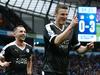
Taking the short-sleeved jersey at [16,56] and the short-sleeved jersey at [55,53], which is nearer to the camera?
the short-sleeved jersey at [55,53]

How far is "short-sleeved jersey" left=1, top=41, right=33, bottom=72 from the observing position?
7.50 metres

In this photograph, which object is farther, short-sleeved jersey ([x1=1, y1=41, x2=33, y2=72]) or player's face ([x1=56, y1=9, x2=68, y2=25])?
short-sleeved jersey ([x1=1, y1=41, x2=33, y2=72])

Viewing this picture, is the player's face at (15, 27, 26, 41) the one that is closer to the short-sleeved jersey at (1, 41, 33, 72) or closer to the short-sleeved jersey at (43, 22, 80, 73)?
the short-sleeved jersey at (1, 41, 33, 72)

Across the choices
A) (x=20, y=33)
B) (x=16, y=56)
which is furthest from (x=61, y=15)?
(x=16, y=56)

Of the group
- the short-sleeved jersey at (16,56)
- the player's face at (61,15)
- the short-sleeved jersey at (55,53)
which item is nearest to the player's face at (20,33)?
the short-sleeved jersey at (16,56)

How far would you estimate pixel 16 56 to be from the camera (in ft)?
24.9

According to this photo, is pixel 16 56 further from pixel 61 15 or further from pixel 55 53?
pixel 61 15

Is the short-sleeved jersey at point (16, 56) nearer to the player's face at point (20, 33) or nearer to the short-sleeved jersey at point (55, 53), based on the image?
the player's face at point (20, 33)

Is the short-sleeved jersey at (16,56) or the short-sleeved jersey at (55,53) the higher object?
the short-sleeved jersey at (55,53)

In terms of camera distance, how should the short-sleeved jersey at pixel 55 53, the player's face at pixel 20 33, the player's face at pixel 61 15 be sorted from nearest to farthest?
the player's face at pixel 61 15 → the short-sleeved jersey at pixel 55 53 → the player's face at pixel 20 33

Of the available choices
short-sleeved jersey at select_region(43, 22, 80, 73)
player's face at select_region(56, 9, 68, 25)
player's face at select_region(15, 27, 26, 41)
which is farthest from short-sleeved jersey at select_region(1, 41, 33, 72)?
player's face at select_region(56, 9, 68, 25)

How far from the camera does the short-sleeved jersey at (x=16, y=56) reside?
24.6 feet

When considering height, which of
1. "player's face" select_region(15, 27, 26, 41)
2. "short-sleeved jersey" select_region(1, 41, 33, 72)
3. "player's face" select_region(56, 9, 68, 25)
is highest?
"player's face" select_region(56, 9, 68, 25)

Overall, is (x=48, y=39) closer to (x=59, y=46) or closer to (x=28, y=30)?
(x=59, y=46)
